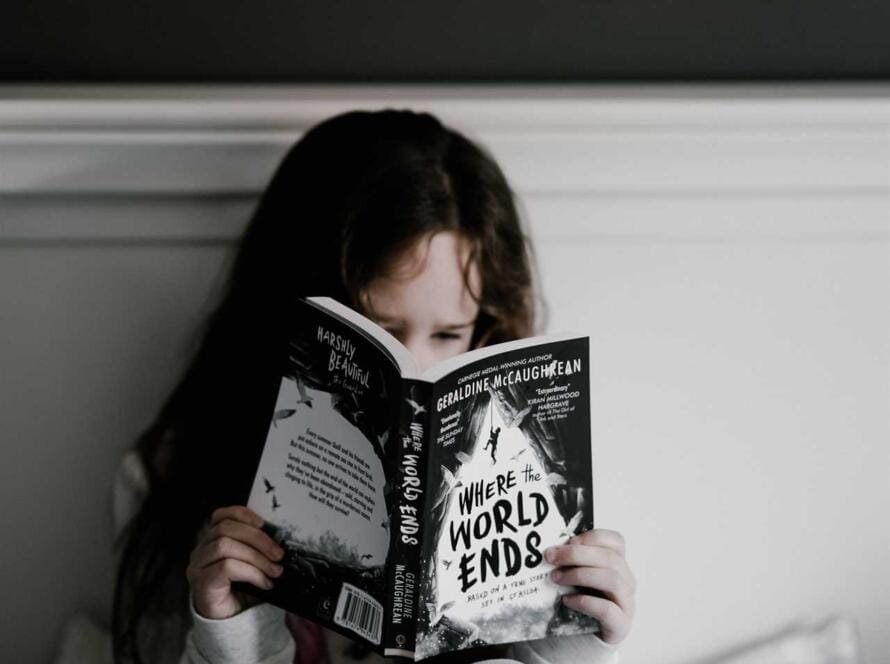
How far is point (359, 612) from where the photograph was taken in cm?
76

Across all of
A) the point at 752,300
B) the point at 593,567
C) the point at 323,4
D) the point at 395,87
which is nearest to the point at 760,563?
the point at 752,300

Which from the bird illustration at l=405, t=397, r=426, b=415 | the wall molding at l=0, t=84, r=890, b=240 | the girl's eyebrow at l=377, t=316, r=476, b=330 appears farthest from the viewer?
the wall molding at l=0, t=84, r=890, b=240

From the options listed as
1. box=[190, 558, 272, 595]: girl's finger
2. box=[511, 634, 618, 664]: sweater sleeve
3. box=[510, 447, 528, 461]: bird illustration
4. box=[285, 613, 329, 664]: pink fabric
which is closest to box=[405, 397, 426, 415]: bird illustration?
box=[510, 447, 528, 461]: bird illustration

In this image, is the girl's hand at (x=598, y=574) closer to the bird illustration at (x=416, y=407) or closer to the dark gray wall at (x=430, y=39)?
the bird illustration at (x=416, y=407)

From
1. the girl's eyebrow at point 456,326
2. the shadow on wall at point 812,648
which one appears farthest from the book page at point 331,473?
the shadow on wall at point 812,648

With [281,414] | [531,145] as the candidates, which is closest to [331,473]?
[281,414]

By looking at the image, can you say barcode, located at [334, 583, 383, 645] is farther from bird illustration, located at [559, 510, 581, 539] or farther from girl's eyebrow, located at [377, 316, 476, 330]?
girl's eyebrow, located at [377, 316, 476, 330]

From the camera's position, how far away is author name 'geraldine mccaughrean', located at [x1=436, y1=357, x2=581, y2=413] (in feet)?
2.46

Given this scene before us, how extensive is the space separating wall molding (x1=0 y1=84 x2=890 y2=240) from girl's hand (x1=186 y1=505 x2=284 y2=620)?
439 mm

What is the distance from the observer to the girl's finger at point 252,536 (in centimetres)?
81

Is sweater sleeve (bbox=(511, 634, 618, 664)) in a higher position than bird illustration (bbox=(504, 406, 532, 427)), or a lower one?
lower

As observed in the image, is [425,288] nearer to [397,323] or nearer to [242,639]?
[397,323]

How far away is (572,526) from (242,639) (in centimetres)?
33

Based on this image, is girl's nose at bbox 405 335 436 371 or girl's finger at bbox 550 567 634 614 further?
girl's nose at bbox 405 335 436 371
